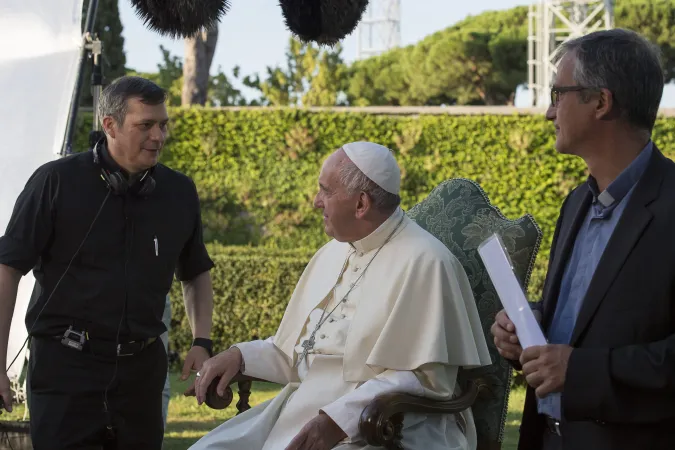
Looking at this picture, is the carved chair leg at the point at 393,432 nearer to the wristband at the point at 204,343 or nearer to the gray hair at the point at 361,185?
the gray hair at the point at 361,185

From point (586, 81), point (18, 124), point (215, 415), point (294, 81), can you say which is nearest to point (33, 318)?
point (18, 124)

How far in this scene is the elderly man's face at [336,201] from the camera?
12.4ft

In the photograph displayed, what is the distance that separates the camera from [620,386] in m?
2.52

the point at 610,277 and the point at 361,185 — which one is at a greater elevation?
the point at 361,185

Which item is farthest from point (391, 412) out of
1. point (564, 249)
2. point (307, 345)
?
point (564, 249)

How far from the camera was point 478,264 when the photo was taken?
165 inches

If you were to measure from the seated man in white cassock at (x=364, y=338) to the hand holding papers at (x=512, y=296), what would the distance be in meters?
0.99

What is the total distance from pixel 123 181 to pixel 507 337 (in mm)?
1885

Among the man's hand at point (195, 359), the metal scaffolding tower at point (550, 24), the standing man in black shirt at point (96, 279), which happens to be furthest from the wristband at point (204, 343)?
the metal scaffolding tower at point (550, 24)

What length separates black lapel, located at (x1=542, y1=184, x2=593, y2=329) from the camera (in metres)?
2.87

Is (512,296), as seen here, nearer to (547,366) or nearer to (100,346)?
(547,366)

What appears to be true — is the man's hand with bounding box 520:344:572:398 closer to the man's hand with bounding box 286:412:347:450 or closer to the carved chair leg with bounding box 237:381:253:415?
the man's hand with bounding box 286:412:347:450

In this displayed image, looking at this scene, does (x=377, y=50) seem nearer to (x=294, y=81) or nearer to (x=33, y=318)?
(x=294, y=81)

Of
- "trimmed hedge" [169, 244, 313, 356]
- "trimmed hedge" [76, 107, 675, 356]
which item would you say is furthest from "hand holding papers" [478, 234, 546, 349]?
"trimmed hedge" [76, 107, 675, 356]
